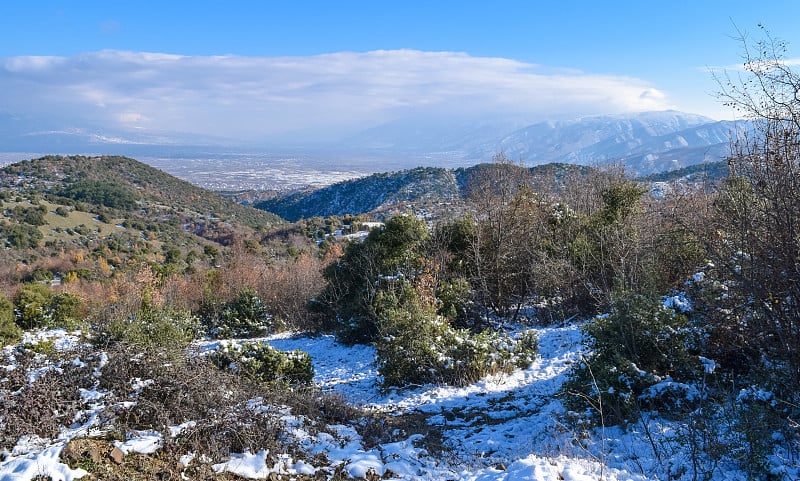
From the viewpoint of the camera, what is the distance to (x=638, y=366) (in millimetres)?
6520

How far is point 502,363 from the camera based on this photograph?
354 inches

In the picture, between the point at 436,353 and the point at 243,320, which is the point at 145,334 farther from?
the point at 243,320

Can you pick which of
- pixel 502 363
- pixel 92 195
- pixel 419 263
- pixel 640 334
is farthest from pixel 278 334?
pixel 92 195

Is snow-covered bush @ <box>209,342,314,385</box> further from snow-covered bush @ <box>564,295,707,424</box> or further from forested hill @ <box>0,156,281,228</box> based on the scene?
forested hill @ <box>0,156,281,228</box>

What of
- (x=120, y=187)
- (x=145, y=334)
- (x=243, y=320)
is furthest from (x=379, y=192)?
(x=145, y=334)

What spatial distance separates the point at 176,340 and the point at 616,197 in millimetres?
12092

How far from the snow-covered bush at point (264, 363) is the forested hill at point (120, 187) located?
1956 inches

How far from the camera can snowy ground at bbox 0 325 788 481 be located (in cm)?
429

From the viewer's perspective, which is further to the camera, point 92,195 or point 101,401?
point 92,195

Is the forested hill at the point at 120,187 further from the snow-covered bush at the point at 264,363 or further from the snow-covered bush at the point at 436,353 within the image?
the snow-covered bush at the point at 436,353

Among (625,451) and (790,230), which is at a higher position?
(790,230)

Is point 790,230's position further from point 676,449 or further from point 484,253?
point 484,253

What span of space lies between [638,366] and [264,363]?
6.06 meters

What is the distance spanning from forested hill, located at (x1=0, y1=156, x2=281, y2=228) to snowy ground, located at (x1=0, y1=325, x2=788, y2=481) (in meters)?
51.7
